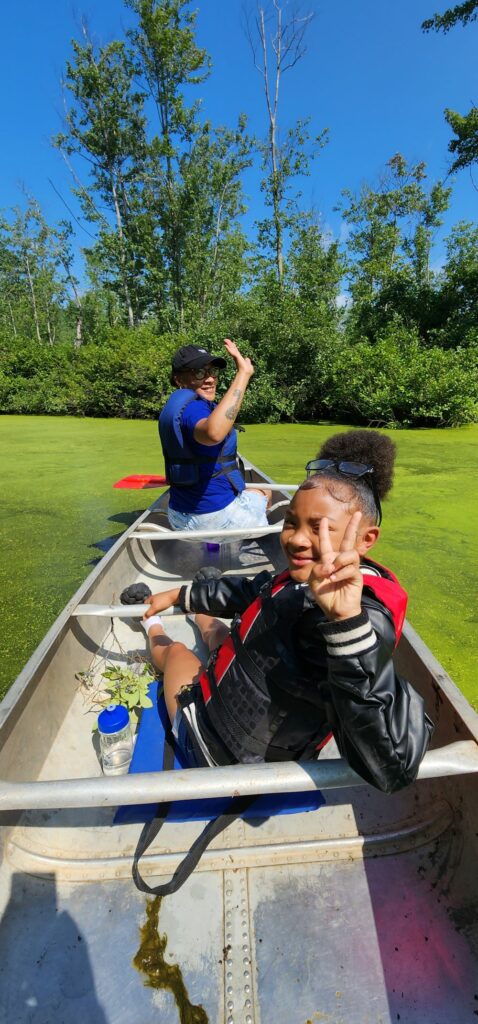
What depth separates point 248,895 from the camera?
135 cm

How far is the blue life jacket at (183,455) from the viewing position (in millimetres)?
2809

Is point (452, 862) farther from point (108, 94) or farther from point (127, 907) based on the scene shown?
point (108, 94)

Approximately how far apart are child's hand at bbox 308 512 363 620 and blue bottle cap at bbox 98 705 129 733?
1160mm

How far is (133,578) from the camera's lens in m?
3.29

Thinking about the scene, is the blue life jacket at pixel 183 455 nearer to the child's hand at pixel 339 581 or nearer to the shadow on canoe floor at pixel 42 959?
the child's hand at pixel 339 581

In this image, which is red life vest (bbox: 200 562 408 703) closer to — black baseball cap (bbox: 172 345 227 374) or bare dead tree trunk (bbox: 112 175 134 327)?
black baseball cap (bbox: 172 345 227 374)

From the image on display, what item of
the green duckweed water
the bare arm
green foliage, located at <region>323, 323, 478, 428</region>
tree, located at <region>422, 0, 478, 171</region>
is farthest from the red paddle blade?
tree, located at <region>422, 0, 478, 171</region>

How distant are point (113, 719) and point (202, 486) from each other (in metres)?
1.64

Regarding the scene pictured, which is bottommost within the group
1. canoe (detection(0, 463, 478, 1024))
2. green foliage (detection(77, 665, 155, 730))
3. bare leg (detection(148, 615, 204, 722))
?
canoe (detection(0, 463, 478, 1024))

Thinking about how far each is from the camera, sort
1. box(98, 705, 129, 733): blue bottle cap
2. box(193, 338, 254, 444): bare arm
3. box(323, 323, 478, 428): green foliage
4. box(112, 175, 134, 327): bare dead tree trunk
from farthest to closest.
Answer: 1. box(112, 175, 134, 327): bare dead tree trunk
2. box(323, 323, 478, 428): green foliage
3. box(193, 338, 254, 444): bare arm
4. box(98, 705, 129, 733): blue bottle cap

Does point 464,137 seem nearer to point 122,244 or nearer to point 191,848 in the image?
point 122,244

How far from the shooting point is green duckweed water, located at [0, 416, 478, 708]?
3074mm

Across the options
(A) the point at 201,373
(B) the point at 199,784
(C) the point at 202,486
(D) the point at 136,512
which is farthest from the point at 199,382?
(D) the point at 136,512

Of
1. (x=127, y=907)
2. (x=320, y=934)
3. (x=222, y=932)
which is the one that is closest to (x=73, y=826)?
(x=127, y=907)
